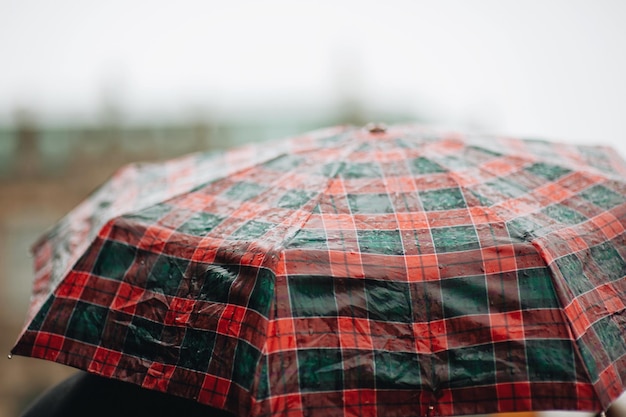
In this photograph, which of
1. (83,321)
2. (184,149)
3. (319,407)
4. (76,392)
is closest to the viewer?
(319,407)

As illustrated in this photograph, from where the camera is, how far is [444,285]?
1.86 meters

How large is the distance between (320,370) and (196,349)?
35 cm

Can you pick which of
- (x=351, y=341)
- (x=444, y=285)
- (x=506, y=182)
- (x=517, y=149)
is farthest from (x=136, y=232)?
(x=517, y=149)

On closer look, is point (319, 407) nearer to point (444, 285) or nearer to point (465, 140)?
point (444, 285)

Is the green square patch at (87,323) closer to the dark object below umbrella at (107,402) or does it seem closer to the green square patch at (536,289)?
the dark object below umbrella at (107,402)

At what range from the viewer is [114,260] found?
7.24 feet

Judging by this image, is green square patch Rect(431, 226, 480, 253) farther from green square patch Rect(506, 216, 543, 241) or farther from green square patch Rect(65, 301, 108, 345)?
green square patch Rect(65, 301, 108, 345)

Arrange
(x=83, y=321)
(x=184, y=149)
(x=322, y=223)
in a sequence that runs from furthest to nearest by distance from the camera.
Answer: (x=184, y=149) → (x=83, y=321) → (x=322, y=223)

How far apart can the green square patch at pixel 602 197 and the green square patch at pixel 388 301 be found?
755 mm

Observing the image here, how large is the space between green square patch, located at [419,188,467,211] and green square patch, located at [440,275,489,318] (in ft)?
0.86

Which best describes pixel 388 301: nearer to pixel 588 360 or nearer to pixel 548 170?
pixel 588 360

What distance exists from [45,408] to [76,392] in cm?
14

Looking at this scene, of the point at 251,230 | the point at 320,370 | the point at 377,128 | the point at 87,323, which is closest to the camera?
A: the point at 320,370

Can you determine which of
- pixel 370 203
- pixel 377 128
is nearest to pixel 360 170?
pixel 370 203
